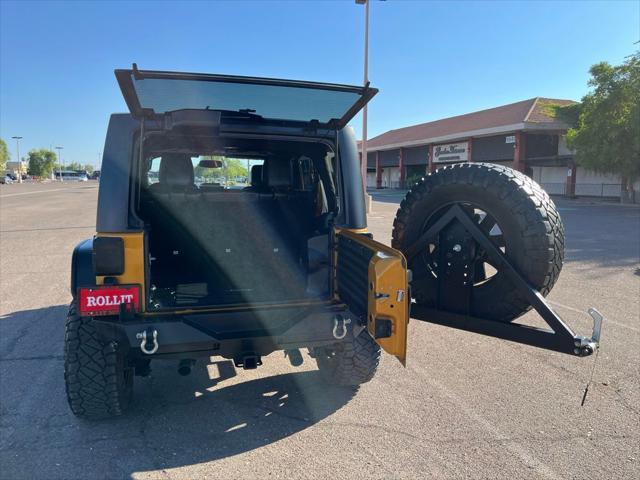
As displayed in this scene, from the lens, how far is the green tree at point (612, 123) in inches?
1000

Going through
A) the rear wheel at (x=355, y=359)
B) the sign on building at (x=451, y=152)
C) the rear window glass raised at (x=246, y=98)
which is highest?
the sign on building at (x=451, y=152)

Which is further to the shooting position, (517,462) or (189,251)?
(189,251)

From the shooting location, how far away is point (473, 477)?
8.55 ft

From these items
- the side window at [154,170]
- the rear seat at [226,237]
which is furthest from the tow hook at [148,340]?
the side window at [154,170]

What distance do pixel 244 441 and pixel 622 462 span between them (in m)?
2.25

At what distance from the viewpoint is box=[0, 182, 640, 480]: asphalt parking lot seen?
8.88 ft

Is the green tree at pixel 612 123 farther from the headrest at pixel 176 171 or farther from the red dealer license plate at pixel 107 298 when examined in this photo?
the red dealer license plate at pixel 107 298

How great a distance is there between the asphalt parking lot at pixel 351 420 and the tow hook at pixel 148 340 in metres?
0.65

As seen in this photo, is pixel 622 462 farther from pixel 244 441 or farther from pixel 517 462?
pixel 244 441

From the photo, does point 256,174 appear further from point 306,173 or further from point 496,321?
point 496,321

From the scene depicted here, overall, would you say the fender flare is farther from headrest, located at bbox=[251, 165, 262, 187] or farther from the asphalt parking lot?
headrest, located at bbox=[251, 165, 262, 187]

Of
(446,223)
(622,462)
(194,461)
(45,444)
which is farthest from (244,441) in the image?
(622,462)

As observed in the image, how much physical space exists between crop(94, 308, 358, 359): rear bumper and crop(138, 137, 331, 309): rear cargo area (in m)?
0.52

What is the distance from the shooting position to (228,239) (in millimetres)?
3908
